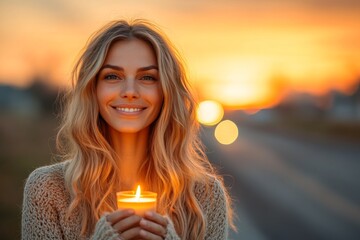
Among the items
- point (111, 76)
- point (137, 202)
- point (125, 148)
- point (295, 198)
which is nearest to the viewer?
point (137, 202)

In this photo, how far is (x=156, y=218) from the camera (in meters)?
2.93

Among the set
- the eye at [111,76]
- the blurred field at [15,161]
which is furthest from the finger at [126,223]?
the blurred field at [15,161]

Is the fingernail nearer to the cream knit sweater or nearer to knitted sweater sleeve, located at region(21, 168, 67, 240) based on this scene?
the cream knit sweater

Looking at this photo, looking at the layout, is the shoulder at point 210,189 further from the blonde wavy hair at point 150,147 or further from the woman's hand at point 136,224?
the woman's hand at point 136,224

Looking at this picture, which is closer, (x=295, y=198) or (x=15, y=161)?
(x=295, y=198)

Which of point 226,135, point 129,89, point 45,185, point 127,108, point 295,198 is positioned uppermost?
point 129,89

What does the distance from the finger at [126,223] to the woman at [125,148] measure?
606 millimetres

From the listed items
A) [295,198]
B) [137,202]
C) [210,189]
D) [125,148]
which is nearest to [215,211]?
[210,189]

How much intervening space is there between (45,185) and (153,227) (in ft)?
3.11

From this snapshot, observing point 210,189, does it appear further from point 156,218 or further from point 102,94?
point 156,218

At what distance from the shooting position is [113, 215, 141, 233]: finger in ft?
9.35

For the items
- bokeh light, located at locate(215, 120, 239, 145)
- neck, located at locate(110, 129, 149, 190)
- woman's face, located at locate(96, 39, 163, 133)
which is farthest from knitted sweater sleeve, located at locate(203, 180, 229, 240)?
bokeh light, located at locate(215, 120, 239, 145)

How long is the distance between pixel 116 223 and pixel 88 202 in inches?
30.7

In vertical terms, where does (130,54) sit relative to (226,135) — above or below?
above
